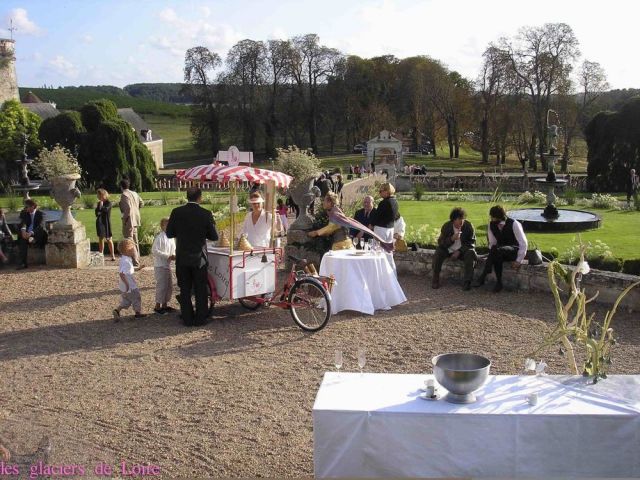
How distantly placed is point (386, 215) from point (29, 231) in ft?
24.3

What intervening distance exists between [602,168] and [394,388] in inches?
1447

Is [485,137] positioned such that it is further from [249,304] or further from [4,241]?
[249,304]

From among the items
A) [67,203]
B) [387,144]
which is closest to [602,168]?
[387,144]

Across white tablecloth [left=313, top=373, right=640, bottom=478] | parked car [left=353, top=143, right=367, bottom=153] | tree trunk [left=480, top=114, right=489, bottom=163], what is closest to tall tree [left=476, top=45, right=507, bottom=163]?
tree trunk [left=480, top=114, right=489, bottom=163]

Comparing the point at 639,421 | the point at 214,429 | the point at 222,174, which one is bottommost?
the point at 214,429

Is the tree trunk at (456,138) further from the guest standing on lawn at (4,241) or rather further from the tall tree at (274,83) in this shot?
the guest standing on lawn at (4,241)

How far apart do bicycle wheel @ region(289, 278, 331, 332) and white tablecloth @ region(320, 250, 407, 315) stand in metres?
0.65

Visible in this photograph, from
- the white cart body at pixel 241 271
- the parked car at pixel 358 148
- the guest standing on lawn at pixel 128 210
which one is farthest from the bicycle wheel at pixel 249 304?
the parked car at pixel 358 148

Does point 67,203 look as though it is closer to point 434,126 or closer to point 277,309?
point 277,309

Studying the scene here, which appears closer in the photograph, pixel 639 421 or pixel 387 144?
pixel 639 421

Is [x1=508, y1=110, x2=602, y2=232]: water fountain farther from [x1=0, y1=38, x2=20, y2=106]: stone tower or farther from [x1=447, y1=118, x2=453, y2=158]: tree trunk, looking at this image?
[x1=0, y1=38, x2=20, y2=106]: stone tower

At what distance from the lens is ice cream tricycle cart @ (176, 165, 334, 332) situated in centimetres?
898

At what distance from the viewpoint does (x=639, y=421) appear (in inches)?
152

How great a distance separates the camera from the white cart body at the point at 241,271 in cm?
915
